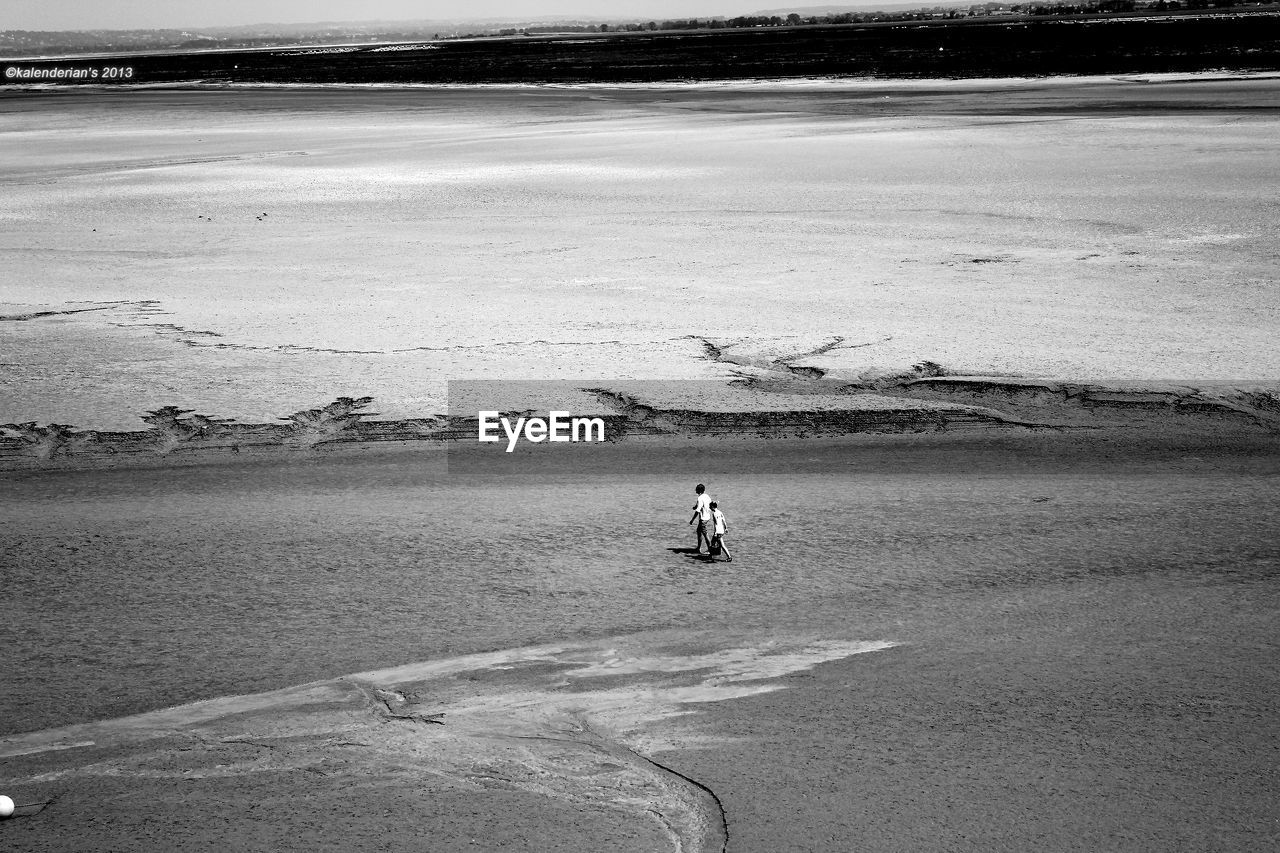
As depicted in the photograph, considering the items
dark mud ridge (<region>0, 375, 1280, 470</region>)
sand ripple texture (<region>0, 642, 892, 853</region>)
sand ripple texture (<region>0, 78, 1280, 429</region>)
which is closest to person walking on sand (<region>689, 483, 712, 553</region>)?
sand ripple texture (<region>0, 642, 892, 853</region>)

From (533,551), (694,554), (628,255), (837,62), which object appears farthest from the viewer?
(837,62)

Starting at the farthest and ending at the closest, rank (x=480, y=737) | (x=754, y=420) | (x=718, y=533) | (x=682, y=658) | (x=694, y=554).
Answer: (x=754, y=420)
(x=694, y=554)
(x=718, y=533)
(x=682, y=658)
(x=480, y=737)

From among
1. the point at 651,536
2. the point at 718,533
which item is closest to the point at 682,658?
the point at 718,533

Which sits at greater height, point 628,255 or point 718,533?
point 628,255

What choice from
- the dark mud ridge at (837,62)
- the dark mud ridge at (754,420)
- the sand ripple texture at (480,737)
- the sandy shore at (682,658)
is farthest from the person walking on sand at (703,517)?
the dark mud ridge at (837,62)

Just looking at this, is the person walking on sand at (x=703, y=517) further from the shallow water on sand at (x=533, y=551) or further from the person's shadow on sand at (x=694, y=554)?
the shallow water on sand at (x=533, y=551)

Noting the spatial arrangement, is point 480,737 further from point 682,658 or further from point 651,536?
point 651,536

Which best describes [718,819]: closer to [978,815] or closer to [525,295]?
[978,815]
